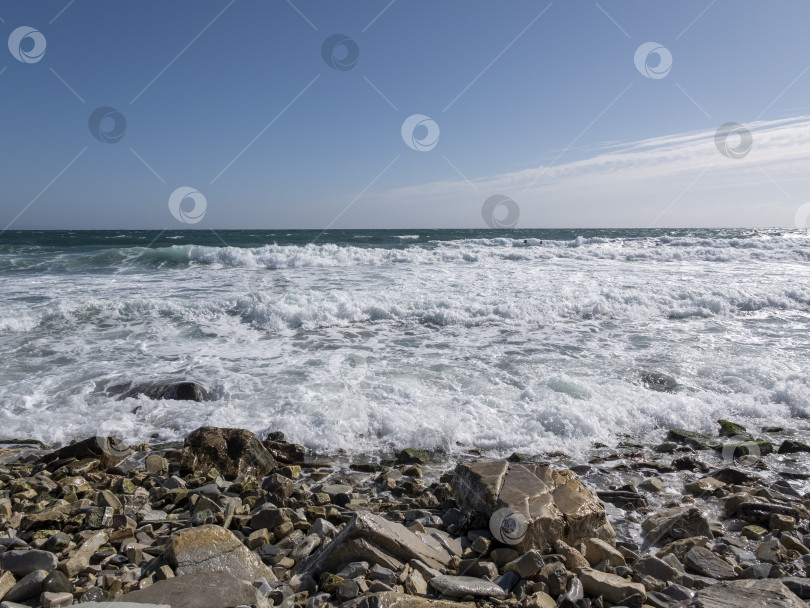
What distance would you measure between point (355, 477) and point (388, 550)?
5.54 feet

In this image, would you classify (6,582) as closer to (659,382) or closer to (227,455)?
(227,455)

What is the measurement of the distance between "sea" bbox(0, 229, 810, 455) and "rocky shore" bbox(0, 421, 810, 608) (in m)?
0.60

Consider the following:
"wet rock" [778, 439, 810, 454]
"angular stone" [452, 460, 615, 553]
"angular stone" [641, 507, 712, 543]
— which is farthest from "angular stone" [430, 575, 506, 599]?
"wet rock" [778, 439, 810, 454]

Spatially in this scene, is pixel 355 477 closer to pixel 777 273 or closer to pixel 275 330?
pixel 275 330

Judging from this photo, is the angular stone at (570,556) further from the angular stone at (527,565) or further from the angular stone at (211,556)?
the angular stone at (211,556)

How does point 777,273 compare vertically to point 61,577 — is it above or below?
above

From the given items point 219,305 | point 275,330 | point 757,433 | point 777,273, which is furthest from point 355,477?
point 777,273

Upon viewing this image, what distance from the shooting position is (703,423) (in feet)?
18.6

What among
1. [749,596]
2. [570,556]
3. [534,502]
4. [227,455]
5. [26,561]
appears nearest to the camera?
[749,596]

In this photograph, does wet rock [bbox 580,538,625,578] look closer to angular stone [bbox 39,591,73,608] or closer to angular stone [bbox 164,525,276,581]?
angular stone [bbox 164,525,276,581]

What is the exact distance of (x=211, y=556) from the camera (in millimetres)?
2783

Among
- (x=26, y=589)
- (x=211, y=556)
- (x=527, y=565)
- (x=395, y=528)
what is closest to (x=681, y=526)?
(x=527, y=565)

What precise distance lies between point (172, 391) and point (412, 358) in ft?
12.0

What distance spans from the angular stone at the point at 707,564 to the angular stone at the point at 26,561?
12.8 ft
